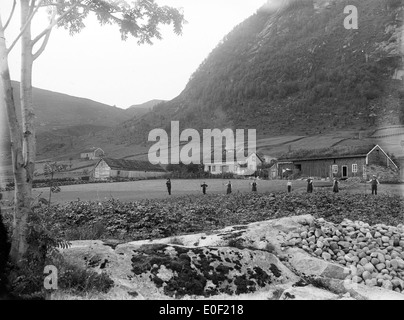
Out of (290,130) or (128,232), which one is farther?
(290,130)

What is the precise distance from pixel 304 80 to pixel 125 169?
121 m

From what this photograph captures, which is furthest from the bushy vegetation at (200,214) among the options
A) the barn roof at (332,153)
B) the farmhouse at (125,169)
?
the barn roof at (332,153)

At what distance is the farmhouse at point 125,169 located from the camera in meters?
31.7

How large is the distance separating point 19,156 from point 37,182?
68.1ft

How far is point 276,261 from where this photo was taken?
8680 mm

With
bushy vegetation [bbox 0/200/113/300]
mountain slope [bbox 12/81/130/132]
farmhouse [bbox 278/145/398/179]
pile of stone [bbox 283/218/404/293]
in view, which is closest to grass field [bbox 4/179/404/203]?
farmhouse [bbox 278/145/398/179]

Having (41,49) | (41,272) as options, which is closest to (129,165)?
(41,49)

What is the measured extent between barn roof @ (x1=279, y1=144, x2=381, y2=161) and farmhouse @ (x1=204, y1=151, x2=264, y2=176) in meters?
3.84

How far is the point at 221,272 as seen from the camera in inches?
301

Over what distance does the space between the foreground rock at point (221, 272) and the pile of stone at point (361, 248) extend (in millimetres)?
140

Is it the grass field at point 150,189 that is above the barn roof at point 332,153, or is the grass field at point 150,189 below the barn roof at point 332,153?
below

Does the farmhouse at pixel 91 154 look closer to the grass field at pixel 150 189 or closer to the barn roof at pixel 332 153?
the grass field at pixel 150 189
